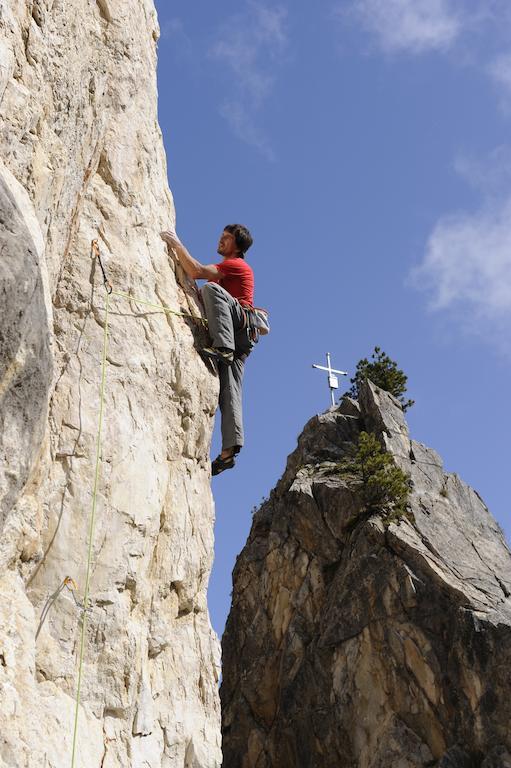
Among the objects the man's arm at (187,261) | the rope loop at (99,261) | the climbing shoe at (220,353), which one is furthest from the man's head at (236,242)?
the rope loop at (99,261)

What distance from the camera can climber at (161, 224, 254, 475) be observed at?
12594mm

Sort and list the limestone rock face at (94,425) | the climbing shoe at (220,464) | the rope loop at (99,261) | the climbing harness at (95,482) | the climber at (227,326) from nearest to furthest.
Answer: the limestone rock face at (94,425) < the climbing harness at (95,482) < the rope loop at (99,261) < the climber at (227,326) < the climbing shoe at (220,464)

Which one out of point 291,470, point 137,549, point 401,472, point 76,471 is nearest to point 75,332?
point 76,471

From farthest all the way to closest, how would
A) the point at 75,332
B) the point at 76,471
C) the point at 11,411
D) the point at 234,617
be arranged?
the point at 234,617
the point at 75,332
the point at 76,471
the point at 11,411

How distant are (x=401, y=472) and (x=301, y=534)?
3752 mm

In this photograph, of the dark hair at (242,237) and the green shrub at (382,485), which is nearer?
the dark hair at (242,237)

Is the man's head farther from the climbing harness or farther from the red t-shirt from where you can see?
the climbing harness

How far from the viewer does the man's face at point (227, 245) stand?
46.6 feet

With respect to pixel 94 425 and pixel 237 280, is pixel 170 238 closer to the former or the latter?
pixel 237 280

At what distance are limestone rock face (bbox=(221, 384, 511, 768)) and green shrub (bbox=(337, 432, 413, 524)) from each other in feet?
1.04

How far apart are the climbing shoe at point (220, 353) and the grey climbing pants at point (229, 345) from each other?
63 mm

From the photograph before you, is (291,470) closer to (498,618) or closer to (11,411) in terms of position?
(498,618)

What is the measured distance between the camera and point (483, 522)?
31750mm

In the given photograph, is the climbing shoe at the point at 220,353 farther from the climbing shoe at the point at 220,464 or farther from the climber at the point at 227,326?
the climbing shoe at the point at 220,464
